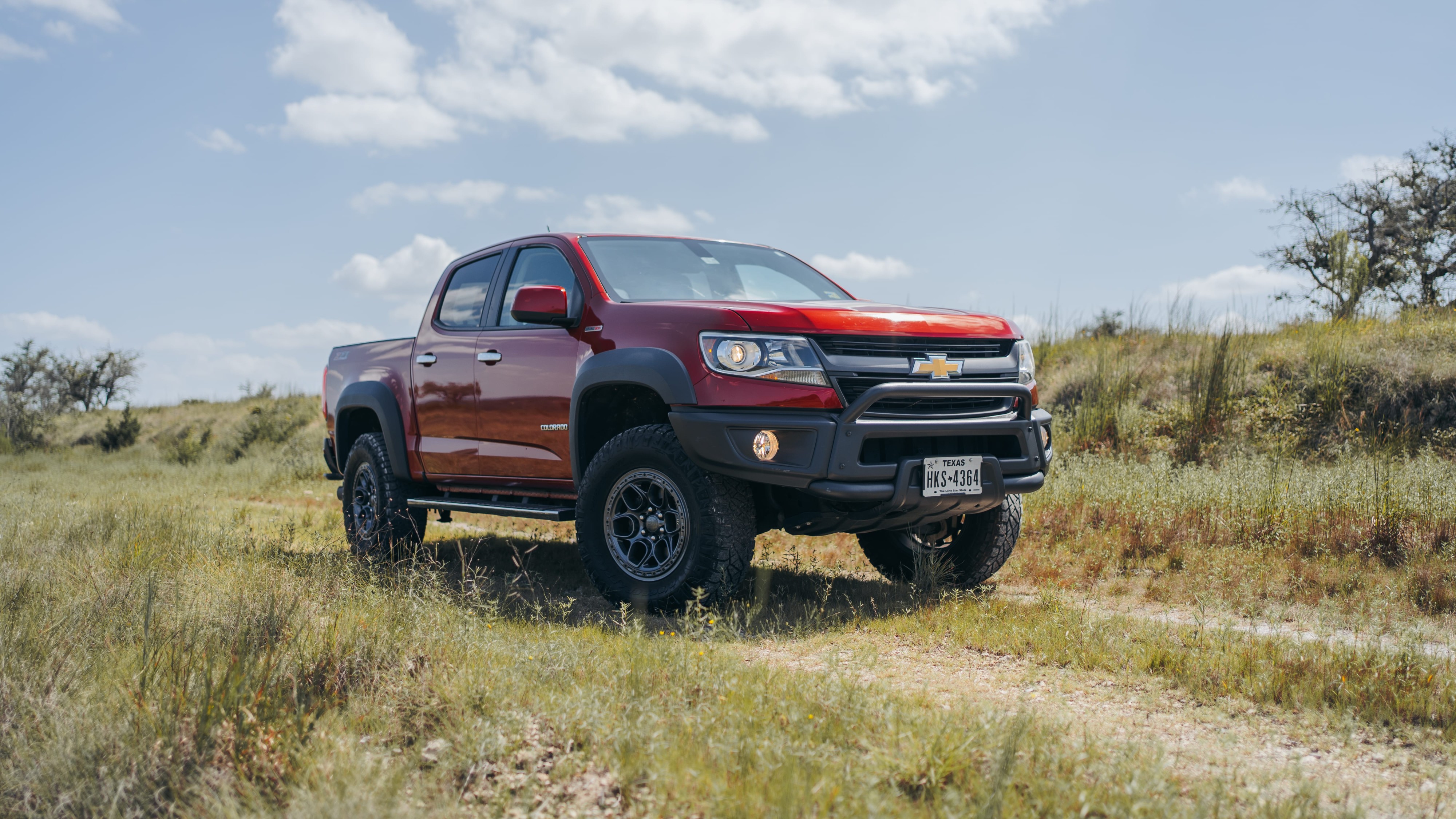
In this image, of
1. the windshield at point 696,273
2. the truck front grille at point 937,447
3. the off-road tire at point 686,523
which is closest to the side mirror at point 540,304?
the windshield at point 696,273

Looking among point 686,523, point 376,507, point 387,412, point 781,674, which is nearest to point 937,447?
point 686,523

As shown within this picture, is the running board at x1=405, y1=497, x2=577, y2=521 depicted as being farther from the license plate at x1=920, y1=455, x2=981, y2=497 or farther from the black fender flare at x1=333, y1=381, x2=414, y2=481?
the license plate at x1=920, y1=455, x2=981, y2=497

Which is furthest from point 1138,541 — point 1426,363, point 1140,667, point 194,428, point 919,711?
point 194,428

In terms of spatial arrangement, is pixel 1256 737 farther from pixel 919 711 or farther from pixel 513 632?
pixel 513 632

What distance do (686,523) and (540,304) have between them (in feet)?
4.77

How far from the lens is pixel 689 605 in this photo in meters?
4.64

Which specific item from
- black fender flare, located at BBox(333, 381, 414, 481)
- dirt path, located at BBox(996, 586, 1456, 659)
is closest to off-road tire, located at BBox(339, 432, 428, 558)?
black fender flare, located at BBox(333, 381, 414, 481)

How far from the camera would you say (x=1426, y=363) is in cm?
1023

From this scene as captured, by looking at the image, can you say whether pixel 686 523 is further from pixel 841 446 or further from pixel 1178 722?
pixel 1178 722

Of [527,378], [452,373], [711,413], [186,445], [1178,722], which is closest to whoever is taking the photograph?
[1178,722]

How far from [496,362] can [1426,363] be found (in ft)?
31.1

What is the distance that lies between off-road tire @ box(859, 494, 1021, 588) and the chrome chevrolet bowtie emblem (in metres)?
1.17

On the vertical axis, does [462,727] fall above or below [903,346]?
below

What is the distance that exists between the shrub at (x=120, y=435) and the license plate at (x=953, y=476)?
25.7 meters
